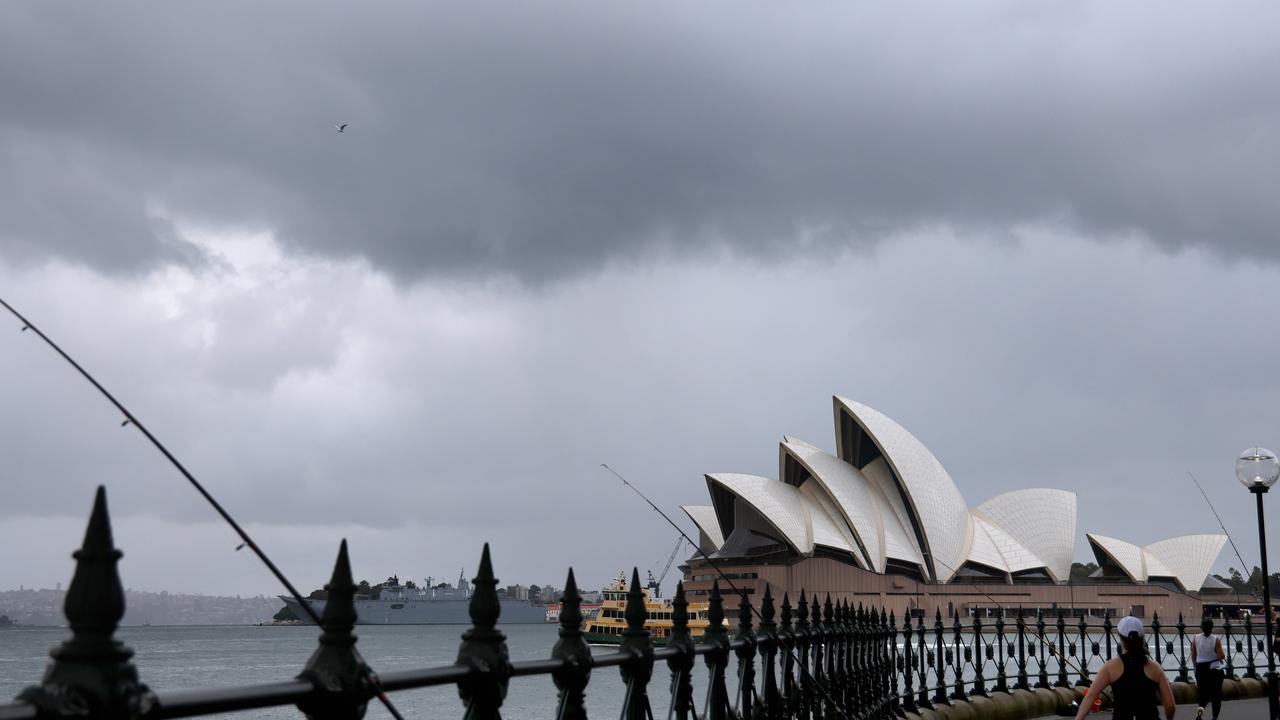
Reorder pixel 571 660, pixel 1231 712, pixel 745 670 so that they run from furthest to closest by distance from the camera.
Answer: pixel 1231 712, pixel 745 670, pixel 571 660

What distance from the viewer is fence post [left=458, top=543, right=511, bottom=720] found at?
10.4ft

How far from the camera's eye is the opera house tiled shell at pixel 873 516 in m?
84.6

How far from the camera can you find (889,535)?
86.4m

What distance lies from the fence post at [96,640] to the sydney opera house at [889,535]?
8243 centimetres

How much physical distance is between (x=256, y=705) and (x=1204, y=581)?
11728 centimetres

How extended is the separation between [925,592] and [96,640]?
9092 cm

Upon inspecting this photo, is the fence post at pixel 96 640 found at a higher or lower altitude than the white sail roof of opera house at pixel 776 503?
lower

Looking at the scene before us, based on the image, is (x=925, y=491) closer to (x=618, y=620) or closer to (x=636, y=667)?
(x=618, y=620)

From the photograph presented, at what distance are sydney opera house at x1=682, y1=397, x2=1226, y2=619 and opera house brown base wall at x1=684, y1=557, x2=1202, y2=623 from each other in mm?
105

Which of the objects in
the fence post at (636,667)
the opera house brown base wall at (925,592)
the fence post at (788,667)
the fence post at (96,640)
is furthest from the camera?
the opera house brown base wall at (925,592)

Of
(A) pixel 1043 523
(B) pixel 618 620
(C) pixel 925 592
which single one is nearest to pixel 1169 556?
(A) pixel 1043 523

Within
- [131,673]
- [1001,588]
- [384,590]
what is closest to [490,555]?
[131,673]

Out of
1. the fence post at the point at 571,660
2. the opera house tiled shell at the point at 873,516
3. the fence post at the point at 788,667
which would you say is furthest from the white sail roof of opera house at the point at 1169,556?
the fence post at the point at 571,660

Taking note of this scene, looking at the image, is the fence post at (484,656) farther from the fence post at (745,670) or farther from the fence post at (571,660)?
the fence post at (745,670)
